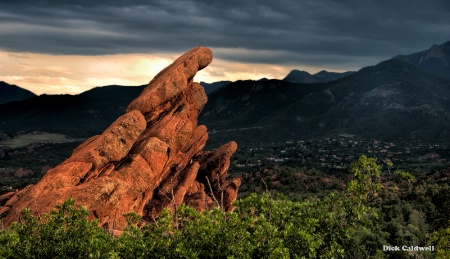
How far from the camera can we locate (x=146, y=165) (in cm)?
5166

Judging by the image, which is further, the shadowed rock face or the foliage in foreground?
the shadowed rock face

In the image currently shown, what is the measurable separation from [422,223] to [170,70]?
4731 cm

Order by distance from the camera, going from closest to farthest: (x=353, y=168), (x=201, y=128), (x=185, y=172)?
(x=353, y=168) < (x=185, y=172) < (x=201, y=128)

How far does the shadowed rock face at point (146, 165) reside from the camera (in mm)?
42906

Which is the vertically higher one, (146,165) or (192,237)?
Answer: (146,165)

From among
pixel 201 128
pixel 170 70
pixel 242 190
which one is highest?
pixel 170 70

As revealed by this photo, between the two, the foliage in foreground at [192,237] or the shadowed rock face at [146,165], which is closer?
the foliage in foreground at [192,237]

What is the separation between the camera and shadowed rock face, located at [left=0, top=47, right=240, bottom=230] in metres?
42.9

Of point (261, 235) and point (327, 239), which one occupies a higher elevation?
point (261, 235)

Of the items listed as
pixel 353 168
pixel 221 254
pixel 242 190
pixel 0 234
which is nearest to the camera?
pixel 221 254

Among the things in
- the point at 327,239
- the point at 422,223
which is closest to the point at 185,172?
the point at 327,239

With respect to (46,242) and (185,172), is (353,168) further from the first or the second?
(185,172)

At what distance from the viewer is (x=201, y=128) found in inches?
2692

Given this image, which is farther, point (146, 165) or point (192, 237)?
point (146, 165)
